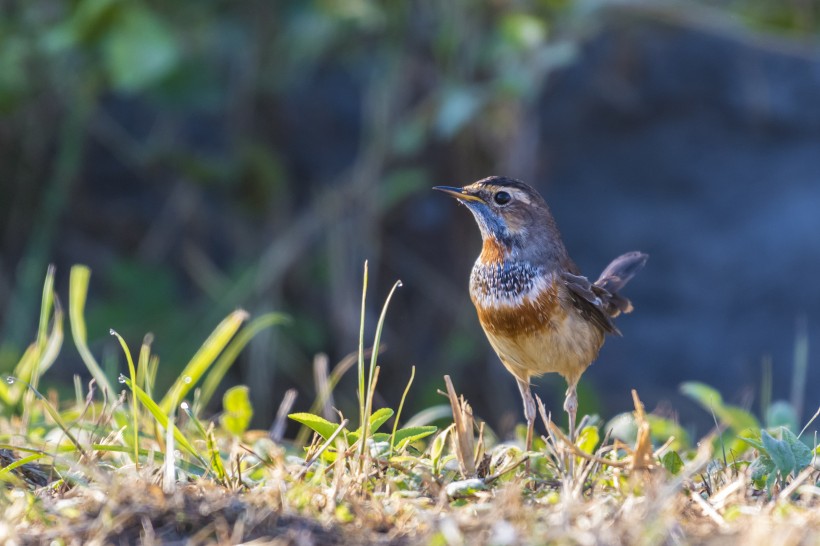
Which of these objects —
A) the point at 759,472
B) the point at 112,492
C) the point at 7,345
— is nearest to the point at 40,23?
the point at 7,345

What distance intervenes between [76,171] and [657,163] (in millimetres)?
4311

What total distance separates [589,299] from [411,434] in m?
1.11

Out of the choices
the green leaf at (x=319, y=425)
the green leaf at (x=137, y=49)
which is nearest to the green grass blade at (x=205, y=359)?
the green leaf at (x=319, y=425)

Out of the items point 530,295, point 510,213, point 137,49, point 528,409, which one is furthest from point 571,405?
point 137,49

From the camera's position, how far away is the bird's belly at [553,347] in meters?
4.06

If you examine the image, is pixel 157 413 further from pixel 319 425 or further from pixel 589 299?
pixel 589 299

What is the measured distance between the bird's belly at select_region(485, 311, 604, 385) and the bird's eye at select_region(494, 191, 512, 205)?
1.77 feet

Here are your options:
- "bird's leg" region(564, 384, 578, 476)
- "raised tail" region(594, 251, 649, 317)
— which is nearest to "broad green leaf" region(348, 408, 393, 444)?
"bird's leg" region(564, 384, 578, 476)

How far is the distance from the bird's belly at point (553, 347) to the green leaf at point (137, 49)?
102 inches

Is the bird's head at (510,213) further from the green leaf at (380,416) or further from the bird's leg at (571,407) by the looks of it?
the green leaf at (380,416)

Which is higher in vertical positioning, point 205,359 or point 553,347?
point 205,359

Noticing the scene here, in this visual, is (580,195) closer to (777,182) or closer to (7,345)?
(777,182)

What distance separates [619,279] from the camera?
4.73 meters

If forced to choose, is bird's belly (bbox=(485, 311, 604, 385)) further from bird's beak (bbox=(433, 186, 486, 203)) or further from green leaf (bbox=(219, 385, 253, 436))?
green leaf (bbox=(219, 385, 253, 436))
